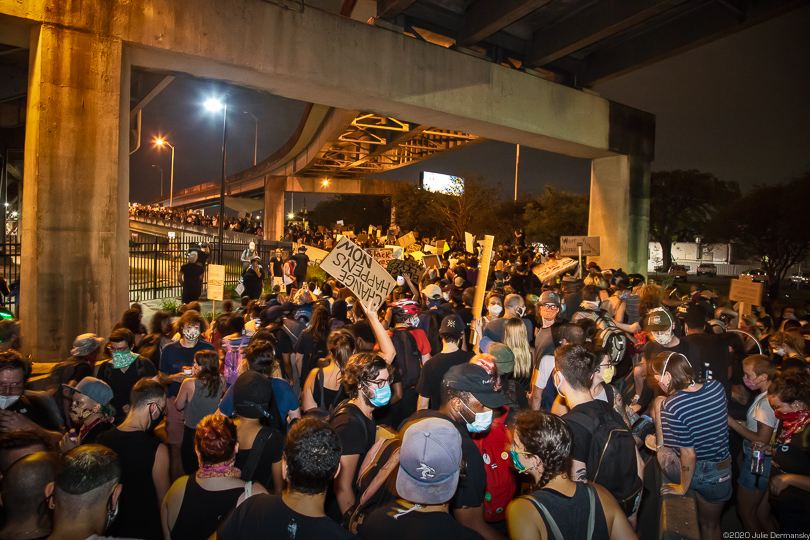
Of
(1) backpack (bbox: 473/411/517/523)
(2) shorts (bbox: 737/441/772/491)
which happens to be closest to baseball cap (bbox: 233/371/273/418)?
(1) backpack (bbox: 473/411/517/523)

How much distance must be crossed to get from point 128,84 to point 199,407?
8.20 meters

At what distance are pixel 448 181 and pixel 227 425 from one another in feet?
178

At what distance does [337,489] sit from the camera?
3.28m

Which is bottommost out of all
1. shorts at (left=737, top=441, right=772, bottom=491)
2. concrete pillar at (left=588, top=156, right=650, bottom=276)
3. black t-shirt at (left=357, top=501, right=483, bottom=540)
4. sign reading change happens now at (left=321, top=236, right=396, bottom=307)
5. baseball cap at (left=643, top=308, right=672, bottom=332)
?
shorts at (left=737, top=441, right=772, bottom=491)

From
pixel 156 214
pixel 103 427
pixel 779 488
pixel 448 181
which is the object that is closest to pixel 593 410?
pixel 779 488

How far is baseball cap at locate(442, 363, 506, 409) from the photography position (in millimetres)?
3174

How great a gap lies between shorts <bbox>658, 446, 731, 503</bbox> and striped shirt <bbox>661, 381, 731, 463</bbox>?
0.17 ft

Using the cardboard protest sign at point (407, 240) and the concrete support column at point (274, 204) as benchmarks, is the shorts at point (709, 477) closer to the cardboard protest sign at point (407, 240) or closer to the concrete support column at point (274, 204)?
the cardboard protest sign at point (407, 240)

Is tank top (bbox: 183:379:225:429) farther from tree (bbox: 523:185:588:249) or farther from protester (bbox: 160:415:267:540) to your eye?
tree (bbox: 523:185:588:249)

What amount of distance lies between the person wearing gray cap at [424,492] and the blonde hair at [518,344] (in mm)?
3161

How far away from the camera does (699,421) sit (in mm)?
3605

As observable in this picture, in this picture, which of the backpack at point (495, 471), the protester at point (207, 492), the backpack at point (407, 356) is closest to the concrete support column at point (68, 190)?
the backpack at point (407, 356)

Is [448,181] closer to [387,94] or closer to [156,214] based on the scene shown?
[156,214]

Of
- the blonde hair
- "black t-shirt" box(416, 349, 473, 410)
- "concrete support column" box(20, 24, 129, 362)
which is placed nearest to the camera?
"black t-shirt" box(416, 349, 473, 410)
